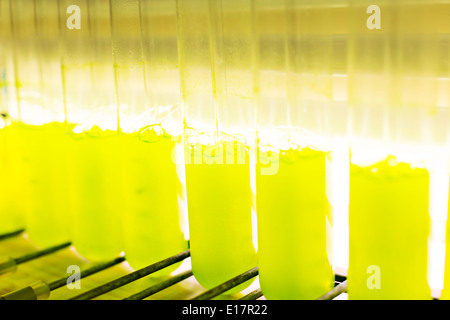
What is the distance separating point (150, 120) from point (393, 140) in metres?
0.45

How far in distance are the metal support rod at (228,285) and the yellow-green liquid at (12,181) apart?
586 millimetres

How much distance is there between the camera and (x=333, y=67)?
0.89m

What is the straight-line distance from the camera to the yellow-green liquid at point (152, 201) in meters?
1.07

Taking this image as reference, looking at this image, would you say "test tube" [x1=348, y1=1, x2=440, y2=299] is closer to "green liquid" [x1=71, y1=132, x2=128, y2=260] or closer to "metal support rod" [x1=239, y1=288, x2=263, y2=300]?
"metal support rod" [x1=239, y1=288, x2=263, y2=300]

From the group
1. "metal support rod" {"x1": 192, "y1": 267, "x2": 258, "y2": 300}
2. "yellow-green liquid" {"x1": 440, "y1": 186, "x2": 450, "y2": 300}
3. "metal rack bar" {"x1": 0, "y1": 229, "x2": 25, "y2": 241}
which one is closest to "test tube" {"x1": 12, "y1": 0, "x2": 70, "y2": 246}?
"metal rack bar" {"x1": 0, "y1": 229, "x2": 25, "y2": 241}

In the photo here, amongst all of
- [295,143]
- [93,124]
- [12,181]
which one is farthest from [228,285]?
[12,181]

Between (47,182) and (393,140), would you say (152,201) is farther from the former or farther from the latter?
(393,140)

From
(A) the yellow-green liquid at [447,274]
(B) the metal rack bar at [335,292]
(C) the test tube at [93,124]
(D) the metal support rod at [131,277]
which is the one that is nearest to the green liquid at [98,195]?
(C) the test tube at [93,124]

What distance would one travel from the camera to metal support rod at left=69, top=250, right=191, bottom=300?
983 mm

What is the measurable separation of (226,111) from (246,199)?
16 cm

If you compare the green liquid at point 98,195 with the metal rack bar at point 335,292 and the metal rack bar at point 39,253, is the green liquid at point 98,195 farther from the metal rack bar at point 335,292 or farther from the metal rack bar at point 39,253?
the metal rack bar at point 335,292

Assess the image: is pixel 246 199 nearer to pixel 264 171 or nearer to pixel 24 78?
pixel 264 171

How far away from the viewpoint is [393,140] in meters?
0.82
